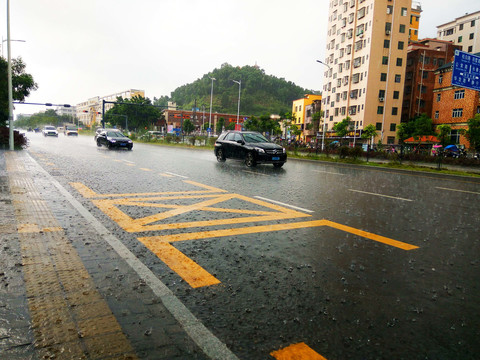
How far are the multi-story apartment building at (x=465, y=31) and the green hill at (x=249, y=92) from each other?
49175 mm

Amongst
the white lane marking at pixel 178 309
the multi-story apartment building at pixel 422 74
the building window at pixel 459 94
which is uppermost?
the multi-story apartment building at pixel 422 74

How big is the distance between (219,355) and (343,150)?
23.3 m

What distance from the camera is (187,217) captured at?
5742 millimetres

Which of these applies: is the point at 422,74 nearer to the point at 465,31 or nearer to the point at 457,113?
the point at 457,113

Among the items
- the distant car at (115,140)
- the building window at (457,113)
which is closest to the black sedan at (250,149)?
the distant car at (115,140)

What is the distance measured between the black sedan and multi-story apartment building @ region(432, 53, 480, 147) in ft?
126

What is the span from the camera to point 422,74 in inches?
2430

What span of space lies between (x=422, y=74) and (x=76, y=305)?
69627 millimetres

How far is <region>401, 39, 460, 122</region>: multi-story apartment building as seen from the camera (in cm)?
6172

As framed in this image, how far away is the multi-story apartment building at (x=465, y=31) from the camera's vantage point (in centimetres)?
7106

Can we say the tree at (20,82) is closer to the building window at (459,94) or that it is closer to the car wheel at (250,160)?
the car wheel at (250,160)

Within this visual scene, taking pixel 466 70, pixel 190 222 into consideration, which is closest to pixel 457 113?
pixel 466 70

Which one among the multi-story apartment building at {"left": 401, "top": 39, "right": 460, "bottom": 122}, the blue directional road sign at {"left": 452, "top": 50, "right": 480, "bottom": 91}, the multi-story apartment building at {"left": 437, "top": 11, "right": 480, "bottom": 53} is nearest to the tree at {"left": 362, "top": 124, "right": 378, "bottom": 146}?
the multi-story apartment building at {"left": 401, "top": 39, "right": 460, "bottom": 122}

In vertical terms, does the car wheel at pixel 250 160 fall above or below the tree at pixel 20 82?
below
